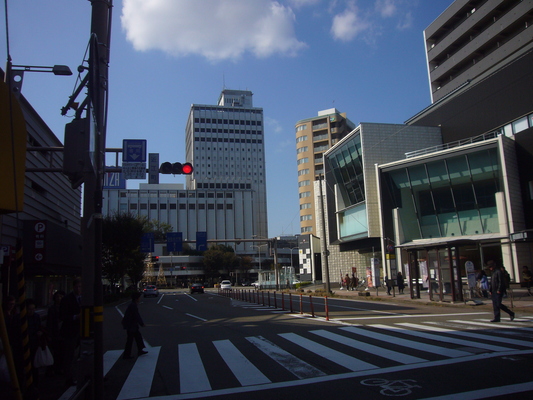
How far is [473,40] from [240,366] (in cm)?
5479

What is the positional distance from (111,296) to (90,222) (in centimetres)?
3234

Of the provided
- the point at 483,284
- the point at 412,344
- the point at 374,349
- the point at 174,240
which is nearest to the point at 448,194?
the point at 483,284

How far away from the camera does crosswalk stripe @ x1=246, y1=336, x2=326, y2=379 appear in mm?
7924

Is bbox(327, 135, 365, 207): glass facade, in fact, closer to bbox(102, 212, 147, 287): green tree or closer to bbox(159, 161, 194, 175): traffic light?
bbox(102, 212, 147, 287): green tree

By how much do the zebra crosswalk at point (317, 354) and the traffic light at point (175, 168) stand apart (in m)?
5.18

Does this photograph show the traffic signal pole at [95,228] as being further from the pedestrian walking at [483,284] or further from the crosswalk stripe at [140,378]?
the pedestrian walking at [483,284]

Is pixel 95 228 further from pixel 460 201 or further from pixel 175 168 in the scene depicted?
pixel 460 201

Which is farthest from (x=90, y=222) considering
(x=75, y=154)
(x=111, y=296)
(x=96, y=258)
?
(x=111, y=296)

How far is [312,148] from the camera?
8494 cm

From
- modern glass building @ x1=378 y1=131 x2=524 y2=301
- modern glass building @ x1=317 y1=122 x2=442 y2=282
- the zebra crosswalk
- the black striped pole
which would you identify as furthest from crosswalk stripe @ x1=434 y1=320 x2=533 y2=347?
modern glass building @ x1=317 y1=122 x2=442 y2=282

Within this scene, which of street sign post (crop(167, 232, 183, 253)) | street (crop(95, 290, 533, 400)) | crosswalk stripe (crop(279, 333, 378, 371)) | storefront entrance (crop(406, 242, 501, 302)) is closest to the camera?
street (crop(95, 290, 533, 400))

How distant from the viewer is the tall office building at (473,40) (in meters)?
46.2

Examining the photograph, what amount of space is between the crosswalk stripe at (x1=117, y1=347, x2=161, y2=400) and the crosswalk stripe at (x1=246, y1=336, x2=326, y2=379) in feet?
8.42

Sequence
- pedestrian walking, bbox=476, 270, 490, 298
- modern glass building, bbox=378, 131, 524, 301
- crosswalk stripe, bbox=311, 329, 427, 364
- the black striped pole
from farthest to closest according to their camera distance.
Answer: modern glass building, bbox=378, 131, 524, 301
pedestrian walking, bbox=476, 270, 490, 298
crosswalk stripe, bbox=311, 329, 427, 364
the black striped pole
